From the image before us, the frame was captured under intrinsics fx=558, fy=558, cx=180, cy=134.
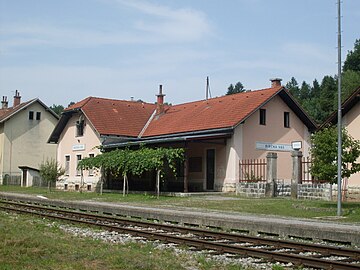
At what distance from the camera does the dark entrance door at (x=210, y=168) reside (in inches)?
1257

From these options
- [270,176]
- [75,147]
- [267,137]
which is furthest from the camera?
[75,147]

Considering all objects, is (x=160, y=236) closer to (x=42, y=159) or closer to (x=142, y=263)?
(x=142, y=263)

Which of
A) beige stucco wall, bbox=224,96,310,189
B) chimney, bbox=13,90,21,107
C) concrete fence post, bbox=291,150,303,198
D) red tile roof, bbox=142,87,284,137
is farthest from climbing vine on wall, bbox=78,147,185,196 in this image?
chimney, bbox=13,90,21,107

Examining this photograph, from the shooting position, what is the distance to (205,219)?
16328 millimetres

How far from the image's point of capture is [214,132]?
3084cm

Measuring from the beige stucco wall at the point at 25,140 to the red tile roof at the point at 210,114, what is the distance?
17254mm

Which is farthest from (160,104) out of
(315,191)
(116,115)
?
(315,191)

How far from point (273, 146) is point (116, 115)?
12.3 m

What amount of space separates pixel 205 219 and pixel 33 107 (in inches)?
1559

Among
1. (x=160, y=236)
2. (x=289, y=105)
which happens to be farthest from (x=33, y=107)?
(x=160, y=236)

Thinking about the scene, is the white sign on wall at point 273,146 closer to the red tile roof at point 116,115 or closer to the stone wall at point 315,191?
the stone wall at point 315,191

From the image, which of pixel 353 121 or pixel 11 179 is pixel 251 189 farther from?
pixel 11 179

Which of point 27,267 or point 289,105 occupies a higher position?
point 289,105

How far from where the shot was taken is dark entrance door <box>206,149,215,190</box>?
31.9 meters
